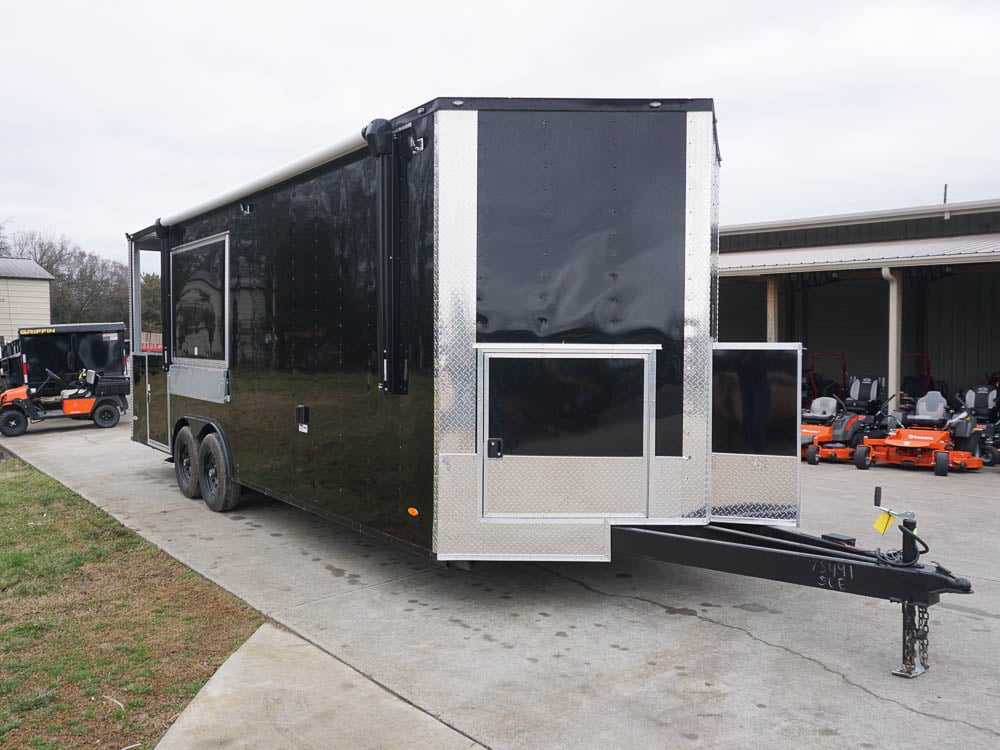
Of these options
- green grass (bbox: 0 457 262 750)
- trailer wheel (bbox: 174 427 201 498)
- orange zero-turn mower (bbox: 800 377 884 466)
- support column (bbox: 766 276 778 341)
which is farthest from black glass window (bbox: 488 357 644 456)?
support column (bbox: 766 276 778 341)

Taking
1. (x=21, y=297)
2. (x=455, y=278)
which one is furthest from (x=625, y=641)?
(x=21, y=297)

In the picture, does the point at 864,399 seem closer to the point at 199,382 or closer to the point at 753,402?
the point at 753,402

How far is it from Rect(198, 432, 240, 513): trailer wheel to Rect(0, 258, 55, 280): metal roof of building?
3306cm

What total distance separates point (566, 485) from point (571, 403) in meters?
0.48

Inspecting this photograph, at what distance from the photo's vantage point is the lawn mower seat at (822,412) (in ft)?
41.6

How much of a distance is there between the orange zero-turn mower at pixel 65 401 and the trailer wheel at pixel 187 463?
32.0 ft

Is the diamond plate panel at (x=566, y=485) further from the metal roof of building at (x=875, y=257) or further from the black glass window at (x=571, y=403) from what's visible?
the metal roof of building at (x=875, y=257)

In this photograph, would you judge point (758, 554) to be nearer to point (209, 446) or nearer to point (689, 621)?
point (689, 621)

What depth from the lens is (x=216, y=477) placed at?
7.82 metres

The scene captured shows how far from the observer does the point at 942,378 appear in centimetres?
1797

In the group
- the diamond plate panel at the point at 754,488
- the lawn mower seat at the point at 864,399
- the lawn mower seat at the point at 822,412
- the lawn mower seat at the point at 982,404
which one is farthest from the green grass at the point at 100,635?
the lawn mower seat at the point at 982,404

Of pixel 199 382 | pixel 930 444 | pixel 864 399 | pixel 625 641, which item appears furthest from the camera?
pixel 864 399

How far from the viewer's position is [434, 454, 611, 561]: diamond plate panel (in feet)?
15.3

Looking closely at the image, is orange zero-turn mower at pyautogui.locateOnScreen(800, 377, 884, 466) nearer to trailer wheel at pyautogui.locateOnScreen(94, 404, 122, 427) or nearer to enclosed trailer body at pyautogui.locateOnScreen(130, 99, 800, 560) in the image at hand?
enclosed trailer body at pyautogui.locateOnScreen(130, 99, 800, 560)
